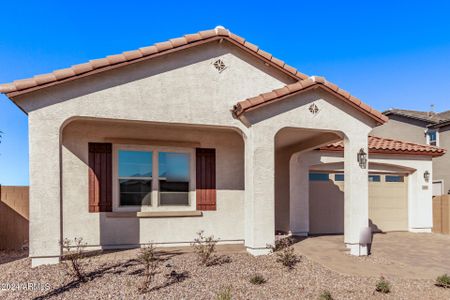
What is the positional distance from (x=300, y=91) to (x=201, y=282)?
16.8ft

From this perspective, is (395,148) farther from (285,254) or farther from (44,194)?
(44,194)

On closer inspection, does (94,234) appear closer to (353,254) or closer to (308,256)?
(308,256)

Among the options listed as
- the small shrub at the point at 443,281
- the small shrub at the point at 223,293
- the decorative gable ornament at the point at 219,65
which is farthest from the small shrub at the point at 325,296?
the decorative gable ornament at the point at 219,65

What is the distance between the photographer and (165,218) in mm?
9172

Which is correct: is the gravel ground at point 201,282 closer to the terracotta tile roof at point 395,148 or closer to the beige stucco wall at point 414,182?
the beige stucco wall at point 414,182

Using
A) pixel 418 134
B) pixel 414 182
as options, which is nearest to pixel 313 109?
pixel 414 182

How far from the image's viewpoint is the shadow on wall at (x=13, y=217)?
9.73 meters

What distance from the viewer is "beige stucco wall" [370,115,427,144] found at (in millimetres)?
22516

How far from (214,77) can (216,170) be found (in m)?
2.83

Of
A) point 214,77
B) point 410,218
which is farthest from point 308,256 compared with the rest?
point 410,218

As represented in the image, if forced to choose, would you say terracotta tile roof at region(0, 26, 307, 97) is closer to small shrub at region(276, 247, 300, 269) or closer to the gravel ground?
the gravel ground

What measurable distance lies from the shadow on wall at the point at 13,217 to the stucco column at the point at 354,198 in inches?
374

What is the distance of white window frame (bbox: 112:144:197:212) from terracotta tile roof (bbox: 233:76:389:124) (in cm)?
Result: 236

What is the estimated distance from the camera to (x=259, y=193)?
7.85m
